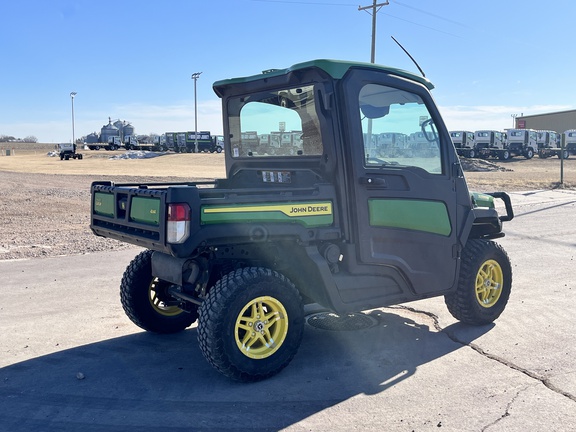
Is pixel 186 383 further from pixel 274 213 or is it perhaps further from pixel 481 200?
pixel 481 200

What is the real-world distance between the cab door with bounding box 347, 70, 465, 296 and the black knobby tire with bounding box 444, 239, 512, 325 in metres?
0.22

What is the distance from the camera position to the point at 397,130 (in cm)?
493

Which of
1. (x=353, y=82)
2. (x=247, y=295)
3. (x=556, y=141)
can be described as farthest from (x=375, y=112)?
(x=556, y=141)

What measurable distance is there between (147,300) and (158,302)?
0.44 feet

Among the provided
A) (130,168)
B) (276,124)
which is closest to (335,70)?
(276,124)

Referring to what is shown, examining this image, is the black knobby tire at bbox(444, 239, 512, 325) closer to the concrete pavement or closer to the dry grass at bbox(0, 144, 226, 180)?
the concrete pavement

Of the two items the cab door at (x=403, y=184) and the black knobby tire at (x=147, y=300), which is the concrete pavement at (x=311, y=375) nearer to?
the black knobby tire at (x=147, y=300)

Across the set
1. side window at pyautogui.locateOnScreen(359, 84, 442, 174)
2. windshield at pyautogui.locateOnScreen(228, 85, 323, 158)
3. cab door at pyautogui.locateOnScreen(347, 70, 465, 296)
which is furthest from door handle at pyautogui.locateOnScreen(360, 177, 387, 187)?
windshield at pyautogui.locateOnScreen(228, 85, 323, 158)

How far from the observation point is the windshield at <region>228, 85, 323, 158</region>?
15.7 ft

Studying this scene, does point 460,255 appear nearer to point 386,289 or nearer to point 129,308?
point 386,289

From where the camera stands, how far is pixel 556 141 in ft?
176

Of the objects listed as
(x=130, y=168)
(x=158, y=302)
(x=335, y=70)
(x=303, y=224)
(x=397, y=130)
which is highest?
(x=335, y=70)

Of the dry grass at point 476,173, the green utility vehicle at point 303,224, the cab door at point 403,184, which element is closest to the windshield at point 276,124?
the green utility vehicle at point 303,224

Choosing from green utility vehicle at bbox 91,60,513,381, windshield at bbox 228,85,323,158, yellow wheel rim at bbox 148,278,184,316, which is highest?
windshield at bbox 228,85,323,158
